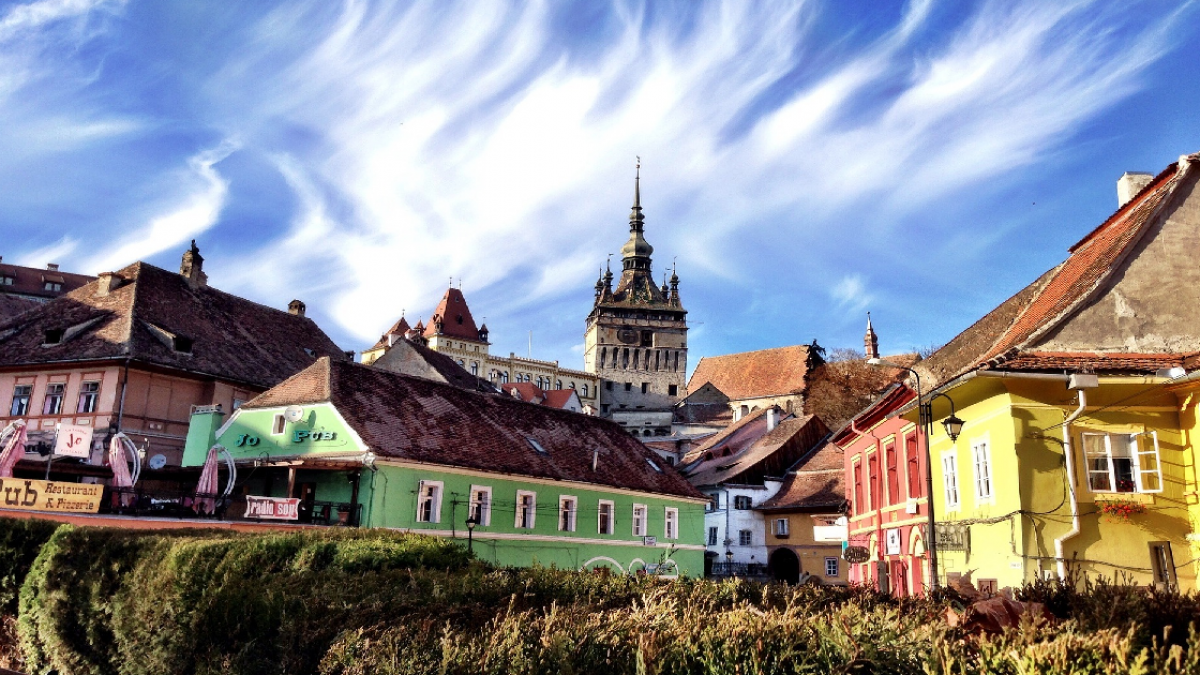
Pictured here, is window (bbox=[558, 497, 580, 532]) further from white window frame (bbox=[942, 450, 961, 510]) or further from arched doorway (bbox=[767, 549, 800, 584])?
arched doorway (bbox=[767, 549, 800, 584])

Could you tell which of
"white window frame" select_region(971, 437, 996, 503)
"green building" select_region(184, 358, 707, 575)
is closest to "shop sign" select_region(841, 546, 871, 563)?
"green building" select_region(184, 358, 707, 575)

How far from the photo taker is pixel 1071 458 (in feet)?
51.2

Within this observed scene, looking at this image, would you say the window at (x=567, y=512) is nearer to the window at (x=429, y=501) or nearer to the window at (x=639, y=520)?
the window at (x=639, y=520)

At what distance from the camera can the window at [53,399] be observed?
34094mm

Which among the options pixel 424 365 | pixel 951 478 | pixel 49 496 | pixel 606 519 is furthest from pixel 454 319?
pixel 951 478

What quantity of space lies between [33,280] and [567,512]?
91976 mm

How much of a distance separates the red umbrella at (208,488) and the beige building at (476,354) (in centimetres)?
8044

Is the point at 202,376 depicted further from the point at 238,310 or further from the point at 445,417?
the point at 445,417

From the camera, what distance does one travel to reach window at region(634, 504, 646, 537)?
34875 millimetres

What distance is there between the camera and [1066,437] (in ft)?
51.5

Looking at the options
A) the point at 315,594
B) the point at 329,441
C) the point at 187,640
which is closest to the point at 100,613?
the point at 187,640

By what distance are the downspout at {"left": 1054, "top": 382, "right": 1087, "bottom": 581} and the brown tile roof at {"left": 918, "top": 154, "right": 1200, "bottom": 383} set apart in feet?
3.44

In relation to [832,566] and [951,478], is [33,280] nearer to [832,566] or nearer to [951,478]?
[832,566]

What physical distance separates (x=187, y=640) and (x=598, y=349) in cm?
10317
